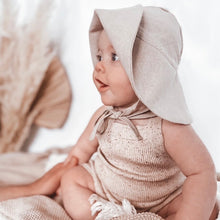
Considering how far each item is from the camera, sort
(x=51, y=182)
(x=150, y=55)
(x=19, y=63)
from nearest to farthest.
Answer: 1. (x=150, y=55)
2. (x=51, y=182)
3. (x=19, y=63)

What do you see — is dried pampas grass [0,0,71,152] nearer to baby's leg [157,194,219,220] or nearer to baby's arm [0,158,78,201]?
baby's arm [0,158,78,201]

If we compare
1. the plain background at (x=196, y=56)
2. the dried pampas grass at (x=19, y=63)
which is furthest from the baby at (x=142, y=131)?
the dried pampas grass at (x=19, y=63)

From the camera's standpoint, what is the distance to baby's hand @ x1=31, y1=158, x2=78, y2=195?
1.08 m

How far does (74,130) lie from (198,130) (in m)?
0.65

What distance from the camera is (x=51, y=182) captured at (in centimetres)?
108

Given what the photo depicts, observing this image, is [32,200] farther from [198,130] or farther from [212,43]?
[212,43]

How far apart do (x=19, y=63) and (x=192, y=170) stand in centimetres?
107

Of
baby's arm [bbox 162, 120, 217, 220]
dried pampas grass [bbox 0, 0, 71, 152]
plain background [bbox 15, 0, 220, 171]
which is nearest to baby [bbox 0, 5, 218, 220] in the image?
baby's arm [bbox 162, 120, 217, 220]

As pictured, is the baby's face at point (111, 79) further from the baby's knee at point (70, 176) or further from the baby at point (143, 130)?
the baby's knee at point (70, 176)

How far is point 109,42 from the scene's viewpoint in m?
0.86

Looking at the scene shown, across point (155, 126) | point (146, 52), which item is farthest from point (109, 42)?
point (155, 126)

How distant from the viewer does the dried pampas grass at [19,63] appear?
61.2 inches

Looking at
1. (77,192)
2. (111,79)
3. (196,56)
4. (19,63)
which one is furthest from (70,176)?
(19,63)

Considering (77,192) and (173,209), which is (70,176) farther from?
(173,209)
